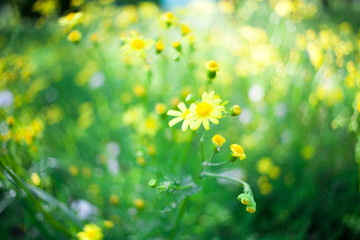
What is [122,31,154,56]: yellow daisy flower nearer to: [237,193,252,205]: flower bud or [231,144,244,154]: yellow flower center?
[231,144,244,154]: yellow flower center

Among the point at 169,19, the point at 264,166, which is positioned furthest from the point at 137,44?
the point at 264,166

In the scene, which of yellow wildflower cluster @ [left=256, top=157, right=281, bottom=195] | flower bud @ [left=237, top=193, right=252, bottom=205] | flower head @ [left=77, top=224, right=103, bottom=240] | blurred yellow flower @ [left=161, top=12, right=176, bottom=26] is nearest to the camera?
flower bud @ [left=237, top=193, right=252, bottom=205]

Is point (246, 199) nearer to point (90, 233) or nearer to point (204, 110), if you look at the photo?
point (204, 110)

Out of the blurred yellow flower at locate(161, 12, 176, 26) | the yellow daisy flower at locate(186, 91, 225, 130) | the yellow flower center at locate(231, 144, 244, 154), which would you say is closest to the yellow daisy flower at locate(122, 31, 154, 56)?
the blurred yellow flower at locate(161, 12, 176, 26)

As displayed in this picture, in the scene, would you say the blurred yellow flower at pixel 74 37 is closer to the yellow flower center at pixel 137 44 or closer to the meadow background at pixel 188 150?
the meadow background at pixel 188 150

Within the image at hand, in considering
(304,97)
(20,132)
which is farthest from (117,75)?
(304,97)

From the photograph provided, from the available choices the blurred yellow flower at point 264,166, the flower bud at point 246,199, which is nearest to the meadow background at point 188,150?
the blurred yellow flower at point 264,166
